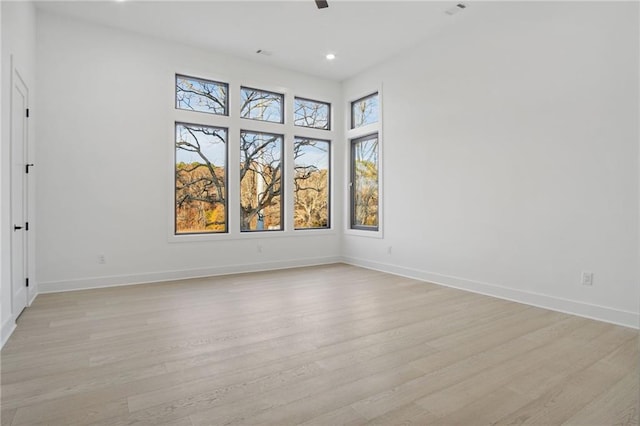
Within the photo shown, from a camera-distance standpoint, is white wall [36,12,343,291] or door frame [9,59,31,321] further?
white wall [36,12,343,291]

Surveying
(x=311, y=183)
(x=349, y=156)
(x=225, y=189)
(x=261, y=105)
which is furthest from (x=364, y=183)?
(x=225, y=189)

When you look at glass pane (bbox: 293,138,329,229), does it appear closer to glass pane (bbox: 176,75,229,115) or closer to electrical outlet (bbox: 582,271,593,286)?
glass pane (bbox: 176,75,229,115)

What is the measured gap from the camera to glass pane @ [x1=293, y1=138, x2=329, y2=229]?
636cm

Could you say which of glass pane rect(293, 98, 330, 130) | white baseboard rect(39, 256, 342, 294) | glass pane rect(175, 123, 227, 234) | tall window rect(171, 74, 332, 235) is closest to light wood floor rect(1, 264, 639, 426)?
white baseboard rect(39, 256, 342, 294)

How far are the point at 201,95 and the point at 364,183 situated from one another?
2966mm

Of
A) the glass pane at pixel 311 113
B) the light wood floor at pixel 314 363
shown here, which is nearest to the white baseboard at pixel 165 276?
the light wood floor at pixel 314 363

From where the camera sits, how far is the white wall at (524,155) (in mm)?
3215

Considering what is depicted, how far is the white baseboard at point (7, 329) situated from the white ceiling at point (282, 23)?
3.45m

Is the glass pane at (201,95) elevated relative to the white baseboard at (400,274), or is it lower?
Answer: elevated

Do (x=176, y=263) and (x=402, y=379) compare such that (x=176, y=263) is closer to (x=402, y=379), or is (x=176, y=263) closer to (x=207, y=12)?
(x=207, y=12)

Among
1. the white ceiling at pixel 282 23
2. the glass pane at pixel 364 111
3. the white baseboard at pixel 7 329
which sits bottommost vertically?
the white baseboard at pixel 7 329

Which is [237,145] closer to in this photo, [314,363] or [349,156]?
[349,156]

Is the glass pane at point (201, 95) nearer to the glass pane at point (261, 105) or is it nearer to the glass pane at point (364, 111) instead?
the glass pane at point (261, 105)

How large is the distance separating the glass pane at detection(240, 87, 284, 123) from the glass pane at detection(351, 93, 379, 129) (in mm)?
1306
